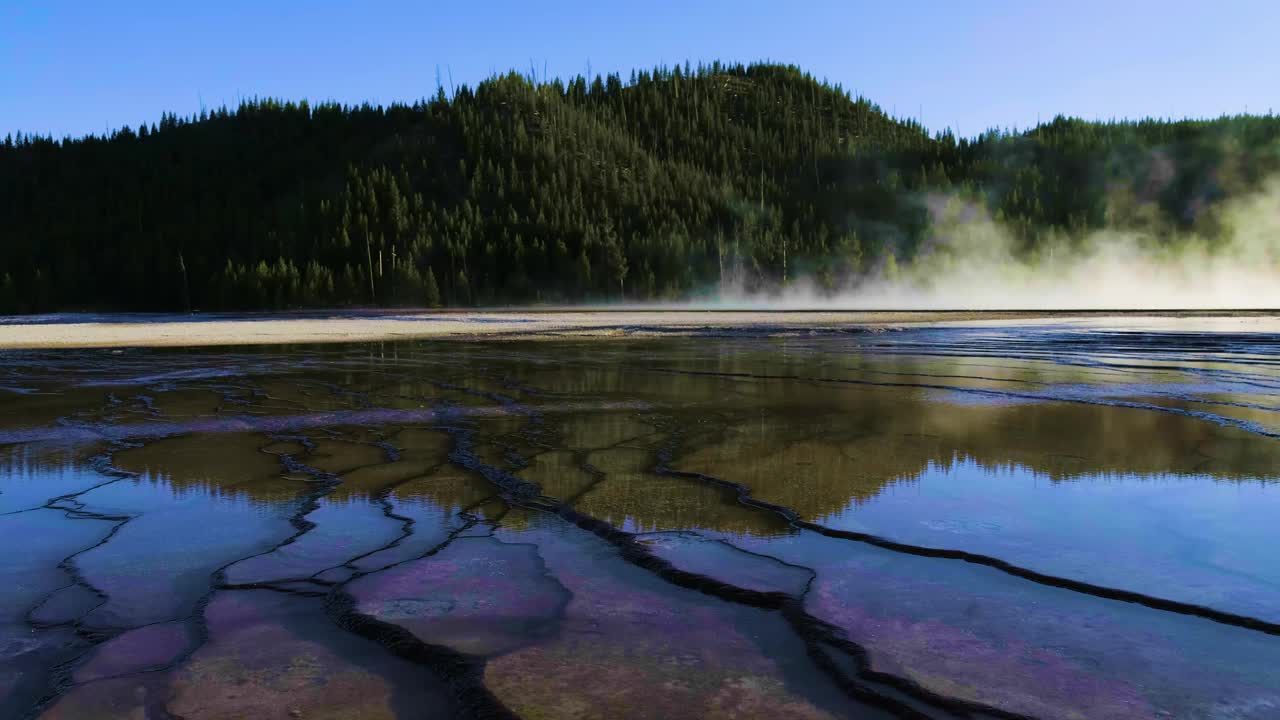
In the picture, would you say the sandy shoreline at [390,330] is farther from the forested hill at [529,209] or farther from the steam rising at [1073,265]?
the steam rising at [1073,265]

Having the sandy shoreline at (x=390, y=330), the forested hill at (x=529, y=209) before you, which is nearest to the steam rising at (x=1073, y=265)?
the forested hill at (x=529, y=209)

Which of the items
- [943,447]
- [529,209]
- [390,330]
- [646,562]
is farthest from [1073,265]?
[646,562]

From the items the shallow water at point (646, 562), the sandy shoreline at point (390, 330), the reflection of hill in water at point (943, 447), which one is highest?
the shallow water at point (646, 562)

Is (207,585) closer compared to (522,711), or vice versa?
(522,711)

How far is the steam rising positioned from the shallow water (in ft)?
405

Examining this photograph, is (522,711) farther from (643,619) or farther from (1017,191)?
(1017,191)

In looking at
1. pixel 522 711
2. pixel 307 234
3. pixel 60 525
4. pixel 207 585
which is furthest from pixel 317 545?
pixel 307 234

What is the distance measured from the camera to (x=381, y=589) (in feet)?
14.0

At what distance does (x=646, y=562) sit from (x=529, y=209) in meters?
152

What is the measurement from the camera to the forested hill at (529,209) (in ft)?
451

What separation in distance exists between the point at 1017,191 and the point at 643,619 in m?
183

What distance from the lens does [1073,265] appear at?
15538cm

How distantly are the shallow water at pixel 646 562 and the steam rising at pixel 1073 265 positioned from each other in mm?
123460

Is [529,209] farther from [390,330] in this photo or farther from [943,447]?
[943,447]
